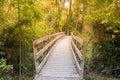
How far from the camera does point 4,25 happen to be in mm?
9656

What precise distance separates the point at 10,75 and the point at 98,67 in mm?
3777

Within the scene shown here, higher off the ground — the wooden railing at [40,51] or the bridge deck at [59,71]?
the wooden railing at [40,51]

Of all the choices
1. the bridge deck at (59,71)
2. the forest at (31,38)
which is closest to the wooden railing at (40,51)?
the bridge deck at (59,71)

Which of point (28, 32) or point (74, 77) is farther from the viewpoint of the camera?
point (28, 32)

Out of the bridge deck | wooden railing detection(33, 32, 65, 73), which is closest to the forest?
wooden railing detection(33, 32, 65, 73)

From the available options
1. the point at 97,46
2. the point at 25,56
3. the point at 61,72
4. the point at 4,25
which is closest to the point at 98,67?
the point at 97,46

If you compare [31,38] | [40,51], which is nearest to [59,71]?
[40,51]

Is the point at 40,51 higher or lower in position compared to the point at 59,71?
higher

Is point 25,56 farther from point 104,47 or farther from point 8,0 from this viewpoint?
point 104,47

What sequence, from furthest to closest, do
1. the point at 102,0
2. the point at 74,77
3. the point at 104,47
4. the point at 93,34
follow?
the point at 93,34 < the point at 104,47 < the point at 102,0 < the point at 74,77

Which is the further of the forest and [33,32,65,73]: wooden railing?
the forest

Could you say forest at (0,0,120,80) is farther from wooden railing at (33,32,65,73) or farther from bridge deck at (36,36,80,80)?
bridge deck at (36,36,80,80)

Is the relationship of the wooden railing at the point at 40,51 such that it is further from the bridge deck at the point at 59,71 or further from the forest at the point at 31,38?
the forest at the point at 31,38

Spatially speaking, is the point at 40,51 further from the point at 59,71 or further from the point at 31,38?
the point at 31,38
